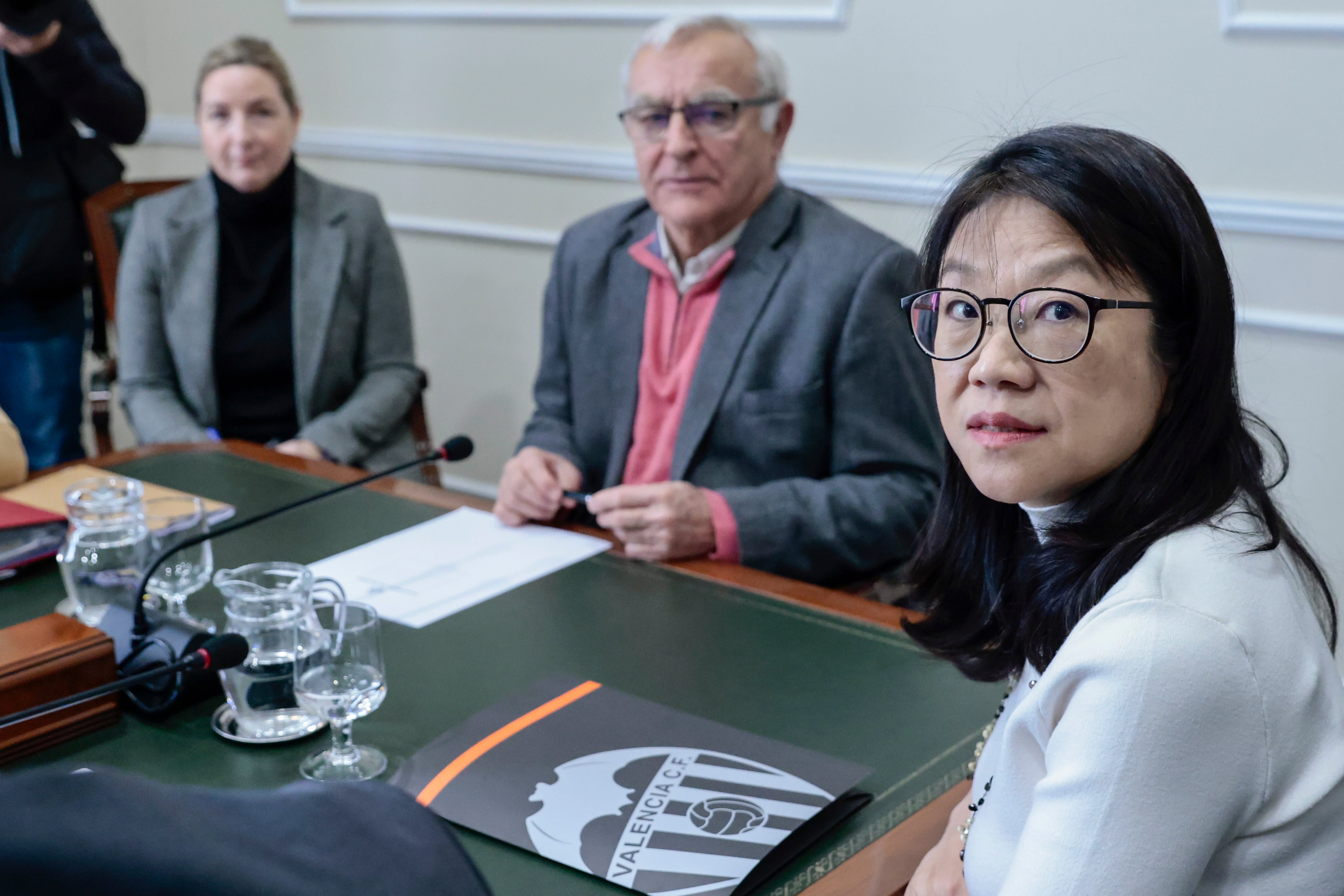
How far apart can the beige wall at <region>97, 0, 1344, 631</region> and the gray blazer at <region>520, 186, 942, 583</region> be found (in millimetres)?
307

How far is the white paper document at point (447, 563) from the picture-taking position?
5.03 feet

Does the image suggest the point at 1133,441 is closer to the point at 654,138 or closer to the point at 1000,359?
the point at 1000,359

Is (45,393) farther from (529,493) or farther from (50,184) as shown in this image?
(529,493)

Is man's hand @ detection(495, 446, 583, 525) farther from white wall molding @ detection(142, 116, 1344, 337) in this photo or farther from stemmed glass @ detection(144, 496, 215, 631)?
white wall molding @ detection(142, 116, 1344, 337)

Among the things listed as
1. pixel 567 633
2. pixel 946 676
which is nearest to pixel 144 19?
pixel 567 633

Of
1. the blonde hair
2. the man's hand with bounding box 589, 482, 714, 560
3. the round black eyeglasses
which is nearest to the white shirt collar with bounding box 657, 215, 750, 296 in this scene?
the man's hand with bounding box 589, 482, 714, 560

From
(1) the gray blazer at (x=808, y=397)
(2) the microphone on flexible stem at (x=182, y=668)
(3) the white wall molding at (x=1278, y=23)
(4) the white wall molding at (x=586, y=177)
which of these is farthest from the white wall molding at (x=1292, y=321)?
(2) the microphone on flexible stem at (x=182, y=668)

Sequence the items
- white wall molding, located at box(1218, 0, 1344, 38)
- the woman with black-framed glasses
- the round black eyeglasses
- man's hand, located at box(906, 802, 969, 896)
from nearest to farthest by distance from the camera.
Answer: the woman with black-framed glasses, the round black eyeglasses, man's hand, located at box(906, 802, 969, 896), white wall molding, located at box(1218, 0, 1344, 38)

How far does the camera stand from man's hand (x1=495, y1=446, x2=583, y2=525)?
5.90 ft

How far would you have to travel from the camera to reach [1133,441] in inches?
35.1

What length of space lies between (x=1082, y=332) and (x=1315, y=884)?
0.37 metres

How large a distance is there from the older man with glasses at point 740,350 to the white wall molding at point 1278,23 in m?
0.93

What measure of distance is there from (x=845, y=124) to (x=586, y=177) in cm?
76

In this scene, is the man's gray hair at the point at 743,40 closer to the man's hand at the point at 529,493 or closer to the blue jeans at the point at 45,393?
the man's hand at the point at 529,493
